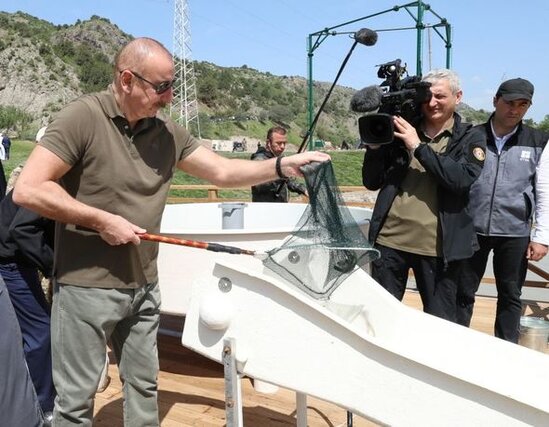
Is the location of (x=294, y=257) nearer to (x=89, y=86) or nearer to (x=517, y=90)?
(x=517, y=90)

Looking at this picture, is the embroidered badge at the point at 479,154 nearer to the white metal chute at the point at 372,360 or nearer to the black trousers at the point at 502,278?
the black trousers at the point at 502,278

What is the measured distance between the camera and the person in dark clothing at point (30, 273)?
249 centimetres

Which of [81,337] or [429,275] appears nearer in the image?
[81,337]

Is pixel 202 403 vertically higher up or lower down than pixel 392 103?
lower down

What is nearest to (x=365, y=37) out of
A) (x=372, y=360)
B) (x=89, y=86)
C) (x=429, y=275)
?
(x=429, y=275)

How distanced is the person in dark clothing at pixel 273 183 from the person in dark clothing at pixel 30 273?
2.37m

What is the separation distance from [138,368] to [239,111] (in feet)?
221

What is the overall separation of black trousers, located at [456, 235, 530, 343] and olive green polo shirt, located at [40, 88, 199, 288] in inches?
74.4

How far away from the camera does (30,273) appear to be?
2.64 meters

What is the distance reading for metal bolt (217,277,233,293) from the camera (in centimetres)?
170

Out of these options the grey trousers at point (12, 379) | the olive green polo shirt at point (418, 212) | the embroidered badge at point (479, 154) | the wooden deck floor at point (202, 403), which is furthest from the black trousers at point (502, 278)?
the grey trousers at point (12, 379)

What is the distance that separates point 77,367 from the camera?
2.00 metres

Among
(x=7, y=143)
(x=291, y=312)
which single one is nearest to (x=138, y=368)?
(x=291, y=312)

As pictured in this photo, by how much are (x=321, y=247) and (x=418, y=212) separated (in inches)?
33.2
